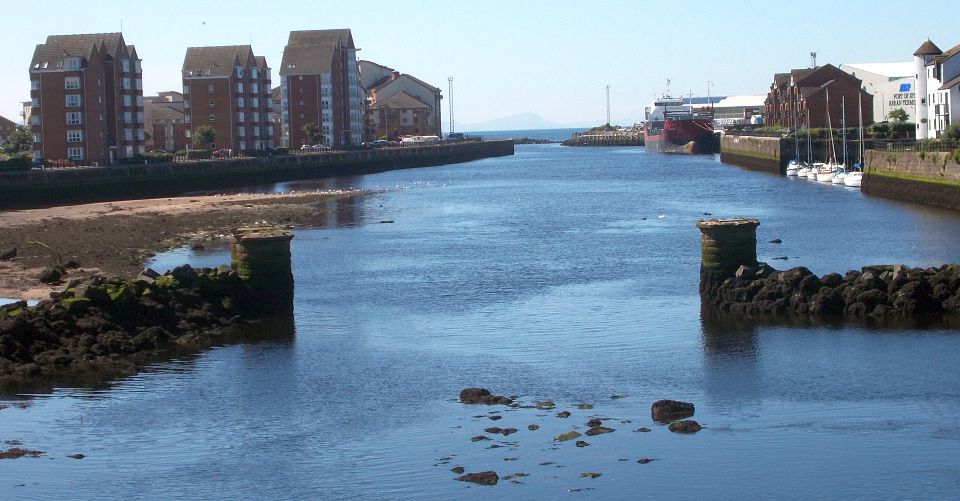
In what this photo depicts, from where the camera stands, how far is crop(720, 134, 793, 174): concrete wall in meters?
104

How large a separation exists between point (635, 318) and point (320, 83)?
392 ft

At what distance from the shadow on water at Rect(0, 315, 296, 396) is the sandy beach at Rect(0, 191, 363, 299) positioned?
21.5ft

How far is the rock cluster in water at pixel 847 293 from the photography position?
29625mm

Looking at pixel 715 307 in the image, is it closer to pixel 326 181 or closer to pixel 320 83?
pixel 326 181

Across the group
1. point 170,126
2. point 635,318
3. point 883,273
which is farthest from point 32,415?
point 170,126

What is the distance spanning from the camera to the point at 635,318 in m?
30.9

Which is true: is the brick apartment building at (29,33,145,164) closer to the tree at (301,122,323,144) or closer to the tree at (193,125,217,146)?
the tree at (193,125,217,146)

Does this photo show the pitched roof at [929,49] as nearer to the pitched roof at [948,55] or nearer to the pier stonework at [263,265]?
the pitched roof at [948,55]

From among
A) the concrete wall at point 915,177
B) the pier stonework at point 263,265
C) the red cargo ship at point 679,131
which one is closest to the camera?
the pier stonework at point 263,265

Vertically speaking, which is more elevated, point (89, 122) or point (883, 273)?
point (89, 122)

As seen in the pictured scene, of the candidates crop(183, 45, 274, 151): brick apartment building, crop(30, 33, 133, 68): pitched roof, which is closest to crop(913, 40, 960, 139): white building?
crop(30, 33, 133, 68): pitched roof

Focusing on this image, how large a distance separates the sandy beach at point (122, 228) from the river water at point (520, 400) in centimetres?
684

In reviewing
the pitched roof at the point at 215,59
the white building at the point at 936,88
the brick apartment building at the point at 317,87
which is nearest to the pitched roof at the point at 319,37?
the brick apartment building at the point at 317,87

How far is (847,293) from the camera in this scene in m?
30.1
